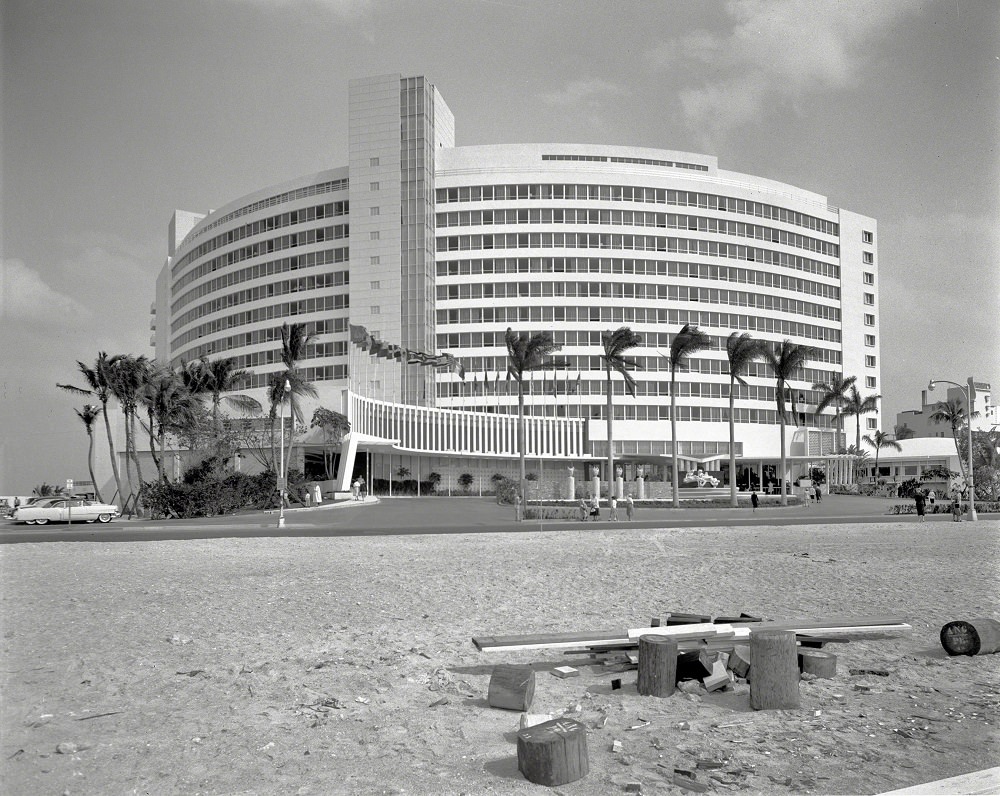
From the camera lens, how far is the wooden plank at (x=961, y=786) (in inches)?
206

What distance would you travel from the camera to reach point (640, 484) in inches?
2338

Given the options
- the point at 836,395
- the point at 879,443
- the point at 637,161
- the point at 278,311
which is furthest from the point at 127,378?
the point at 879,443

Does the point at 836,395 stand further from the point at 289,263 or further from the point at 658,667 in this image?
the point at 658,667

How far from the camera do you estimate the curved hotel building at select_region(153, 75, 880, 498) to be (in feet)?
293

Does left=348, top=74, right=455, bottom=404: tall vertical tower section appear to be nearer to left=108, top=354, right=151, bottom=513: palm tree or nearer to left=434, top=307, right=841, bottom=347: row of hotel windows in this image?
left=434, top=307, right=841, bottom=347: row of hotel windows

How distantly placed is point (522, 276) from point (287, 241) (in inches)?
1062

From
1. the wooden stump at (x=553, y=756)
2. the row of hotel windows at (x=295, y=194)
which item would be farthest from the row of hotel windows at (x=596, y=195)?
the wooden stump at (x=553, y=756)

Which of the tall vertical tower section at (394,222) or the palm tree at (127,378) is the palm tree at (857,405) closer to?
the tall vertical tower section at (394,222)

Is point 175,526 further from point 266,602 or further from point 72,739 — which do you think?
point 72,739

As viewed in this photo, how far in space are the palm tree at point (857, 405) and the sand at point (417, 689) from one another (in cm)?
8853

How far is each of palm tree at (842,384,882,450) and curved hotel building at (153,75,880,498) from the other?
7951 millimetres

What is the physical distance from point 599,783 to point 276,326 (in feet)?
304

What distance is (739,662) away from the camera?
8.24 m

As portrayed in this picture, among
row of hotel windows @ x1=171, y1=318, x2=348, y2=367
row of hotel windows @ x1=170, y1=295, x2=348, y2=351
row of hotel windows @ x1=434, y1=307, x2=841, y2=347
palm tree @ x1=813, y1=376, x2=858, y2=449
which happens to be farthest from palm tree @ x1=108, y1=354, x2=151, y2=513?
palm tree @ x1=813, y1=376, x2=858, y2=449
